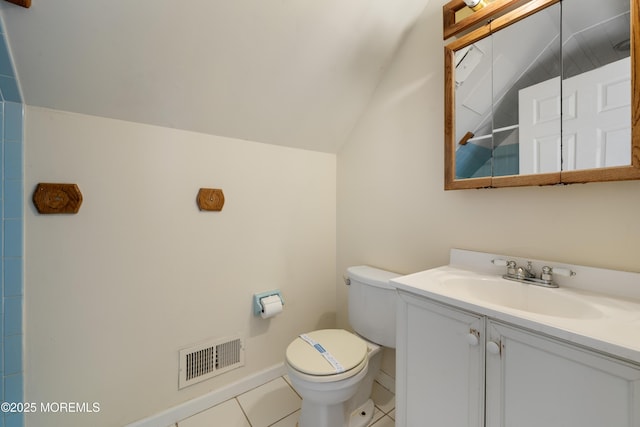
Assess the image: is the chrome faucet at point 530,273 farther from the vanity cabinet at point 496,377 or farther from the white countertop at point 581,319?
the vanity cabinet at point 496,377

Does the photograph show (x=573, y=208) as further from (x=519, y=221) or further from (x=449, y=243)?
(x=449, y=243)

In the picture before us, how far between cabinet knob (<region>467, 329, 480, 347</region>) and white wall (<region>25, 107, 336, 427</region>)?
3.85ft

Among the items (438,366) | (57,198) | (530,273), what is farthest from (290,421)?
(57,198)

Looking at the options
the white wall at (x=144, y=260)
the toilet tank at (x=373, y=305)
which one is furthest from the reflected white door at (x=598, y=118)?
the white wall at (x=144, y=260)

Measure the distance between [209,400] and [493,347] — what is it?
1468 mm

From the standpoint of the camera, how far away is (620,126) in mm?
811

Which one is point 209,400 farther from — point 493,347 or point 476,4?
point 476,4

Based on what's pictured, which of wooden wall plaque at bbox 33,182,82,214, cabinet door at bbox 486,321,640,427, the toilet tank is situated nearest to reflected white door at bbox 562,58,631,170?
cabinet door at bbox 486,321,640,427

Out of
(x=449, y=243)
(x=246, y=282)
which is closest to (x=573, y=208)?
(x=449, y=243)

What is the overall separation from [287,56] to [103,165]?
1013 mm

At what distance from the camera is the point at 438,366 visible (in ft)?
2.83

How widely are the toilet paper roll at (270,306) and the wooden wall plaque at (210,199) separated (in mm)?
623

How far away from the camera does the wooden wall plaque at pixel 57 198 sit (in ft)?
3.42

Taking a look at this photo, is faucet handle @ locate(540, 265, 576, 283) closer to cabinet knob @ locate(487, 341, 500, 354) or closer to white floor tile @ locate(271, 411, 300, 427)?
cabinet knob @ locate(487, 341, 500, 354)
